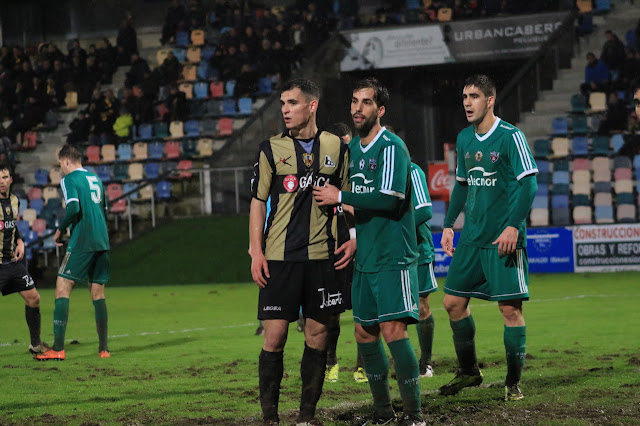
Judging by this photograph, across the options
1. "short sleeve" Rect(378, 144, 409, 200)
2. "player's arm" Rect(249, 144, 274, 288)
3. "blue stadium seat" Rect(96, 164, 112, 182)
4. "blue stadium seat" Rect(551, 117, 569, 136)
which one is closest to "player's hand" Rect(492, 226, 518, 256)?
"short sleeve" Rect(378, 144, 409, 200)

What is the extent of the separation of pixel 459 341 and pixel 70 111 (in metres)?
23.5

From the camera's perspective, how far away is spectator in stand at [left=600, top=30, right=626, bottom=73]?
22.8 metres

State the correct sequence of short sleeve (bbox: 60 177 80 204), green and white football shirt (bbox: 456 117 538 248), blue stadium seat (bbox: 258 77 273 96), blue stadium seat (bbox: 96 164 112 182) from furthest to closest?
blue stadium seat (bbox: 258 77 273 96) < blue stadium seat (bbox: 96 164 112 182) < short sleeve (bbox: 60 177 80 204) < green and white football shirt (bbox: 456 117 538 248)

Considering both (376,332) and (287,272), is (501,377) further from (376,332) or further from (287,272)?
(287,272)

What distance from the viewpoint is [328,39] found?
83.1ft

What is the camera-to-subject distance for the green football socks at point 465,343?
688cm

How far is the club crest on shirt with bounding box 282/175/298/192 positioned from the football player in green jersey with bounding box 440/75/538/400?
1.65 metres

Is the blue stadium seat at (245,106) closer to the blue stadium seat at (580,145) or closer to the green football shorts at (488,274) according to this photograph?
the blue stadium seat at (580,145)

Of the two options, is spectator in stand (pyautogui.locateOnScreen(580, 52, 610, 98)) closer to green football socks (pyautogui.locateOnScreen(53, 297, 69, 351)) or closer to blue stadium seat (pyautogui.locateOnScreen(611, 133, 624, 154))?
blue stadium seat (pyautogui.locateOnScreen(611, 133, 624, 154))

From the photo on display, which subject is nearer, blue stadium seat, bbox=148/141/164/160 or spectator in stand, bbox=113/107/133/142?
blue stadium seat, bbox=148/141/164/160

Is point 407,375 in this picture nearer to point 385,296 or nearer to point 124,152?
point 385,296

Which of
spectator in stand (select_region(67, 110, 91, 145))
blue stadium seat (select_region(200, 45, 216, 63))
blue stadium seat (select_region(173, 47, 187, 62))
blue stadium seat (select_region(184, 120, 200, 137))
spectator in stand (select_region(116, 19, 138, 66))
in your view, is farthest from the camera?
spectator in stand (select_region(116, 19, 138, 66))

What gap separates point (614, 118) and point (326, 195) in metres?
17.8

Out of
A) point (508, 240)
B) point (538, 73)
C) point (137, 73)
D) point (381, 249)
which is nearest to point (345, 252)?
point (381, 249)
